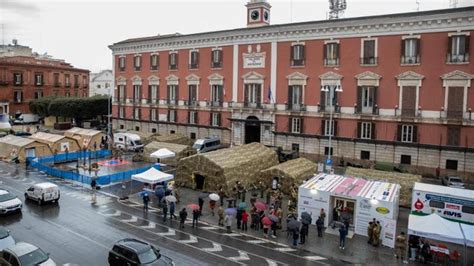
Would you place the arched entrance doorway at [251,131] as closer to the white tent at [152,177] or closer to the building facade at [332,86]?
the building facade at [332,86]

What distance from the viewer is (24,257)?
15.4 m

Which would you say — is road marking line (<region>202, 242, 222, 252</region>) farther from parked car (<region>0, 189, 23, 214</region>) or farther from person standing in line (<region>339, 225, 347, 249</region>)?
parked car (<region>0, 189, 23, 214</region>)

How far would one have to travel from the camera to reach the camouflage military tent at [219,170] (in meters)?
29.1

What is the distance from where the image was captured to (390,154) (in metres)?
38.6

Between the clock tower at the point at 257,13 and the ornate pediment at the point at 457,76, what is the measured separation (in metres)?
23.1

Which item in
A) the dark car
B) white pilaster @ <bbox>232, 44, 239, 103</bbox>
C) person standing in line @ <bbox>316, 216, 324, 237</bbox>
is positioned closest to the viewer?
A: the dark car

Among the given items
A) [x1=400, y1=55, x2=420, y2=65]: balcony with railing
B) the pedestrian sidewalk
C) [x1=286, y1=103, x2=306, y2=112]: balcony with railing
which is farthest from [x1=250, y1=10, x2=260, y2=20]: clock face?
the pedestrian sidewalk

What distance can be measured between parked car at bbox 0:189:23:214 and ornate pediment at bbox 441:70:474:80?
1470 inches

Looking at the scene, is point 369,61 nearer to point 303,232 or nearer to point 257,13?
point 257,13

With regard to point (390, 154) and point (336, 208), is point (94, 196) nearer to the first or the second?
point (336, 208)

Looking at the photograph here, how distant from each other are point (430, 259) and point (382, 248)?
93.8 inches

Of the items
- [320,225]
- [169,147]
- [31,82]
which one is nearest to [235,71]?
[169,147]

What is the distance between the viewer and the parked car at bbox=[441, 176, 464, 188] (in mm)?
31236

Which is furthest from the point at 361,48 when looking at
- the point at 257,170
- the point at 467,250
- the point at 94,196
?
the point at 94,196
